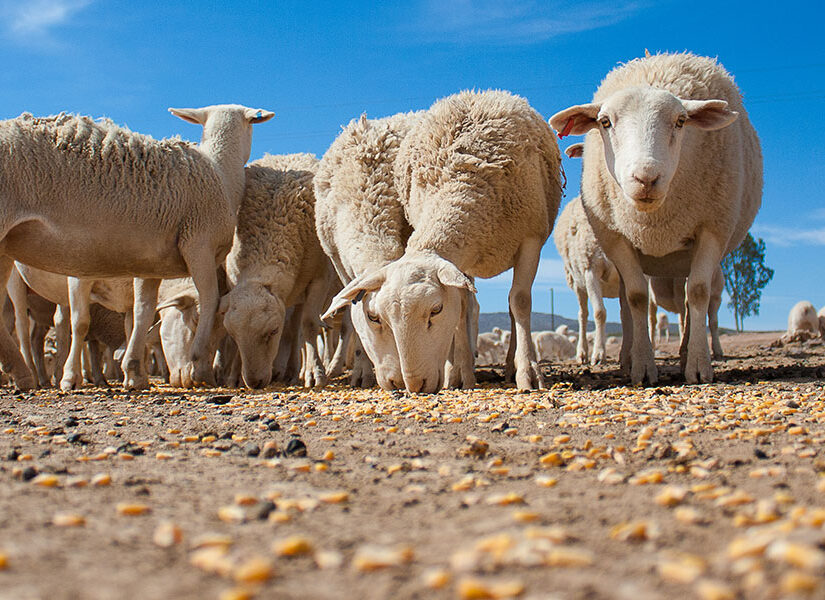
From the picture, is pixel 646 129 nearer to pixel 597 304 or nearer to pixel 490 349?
pixel 597 304

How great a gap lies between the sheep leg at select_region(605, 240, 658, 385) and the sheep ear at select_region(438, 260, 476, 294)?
7.01 ft

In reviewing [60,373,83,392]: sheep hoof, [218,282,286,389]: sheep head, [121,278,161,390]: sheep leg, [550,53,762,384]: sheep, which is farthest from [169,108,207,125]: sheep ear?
[550,53,762,384]: sheep

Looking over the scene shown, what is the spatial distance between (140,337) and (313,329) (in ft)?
6.45

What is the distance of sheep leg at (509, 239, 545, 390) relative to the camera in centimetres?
655

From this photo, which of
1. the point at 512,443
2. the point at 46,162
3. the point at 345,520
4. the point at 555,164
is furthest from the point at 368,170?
the point at 345,520

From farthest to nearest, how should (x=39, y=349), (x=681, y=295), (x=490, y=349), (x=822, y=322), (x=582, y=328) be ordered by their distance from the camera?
(x=490, y=349) < (x=822, y=322) < (x=582, y=328) < (x=39, y=349) < (x=681, y=295)

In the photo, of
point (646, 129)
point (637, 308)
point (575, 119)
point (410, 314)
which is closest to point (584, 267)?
point (637, 308)

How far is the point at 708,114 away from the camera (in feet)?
21.0

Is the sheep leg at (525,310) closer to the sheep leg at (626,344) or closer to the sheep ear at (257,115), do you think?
the sheep leg at (626,344)

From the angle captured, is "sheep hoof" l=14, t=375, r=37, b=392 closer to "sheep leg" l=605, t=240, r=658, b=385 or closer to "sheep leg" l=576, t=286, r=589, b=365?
"sheep leg" l=605, t=240, r=658, b=385

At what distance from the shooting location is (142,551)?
1.96 meters

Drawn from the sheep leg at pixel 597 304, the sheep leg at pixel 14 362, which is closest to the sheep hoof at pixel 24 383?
the sheep leg at pixel 14 362

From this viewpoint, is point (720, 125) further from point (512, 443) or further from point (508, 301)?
point (512, 443)

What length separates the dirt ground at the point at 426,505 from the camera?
5.59ft
